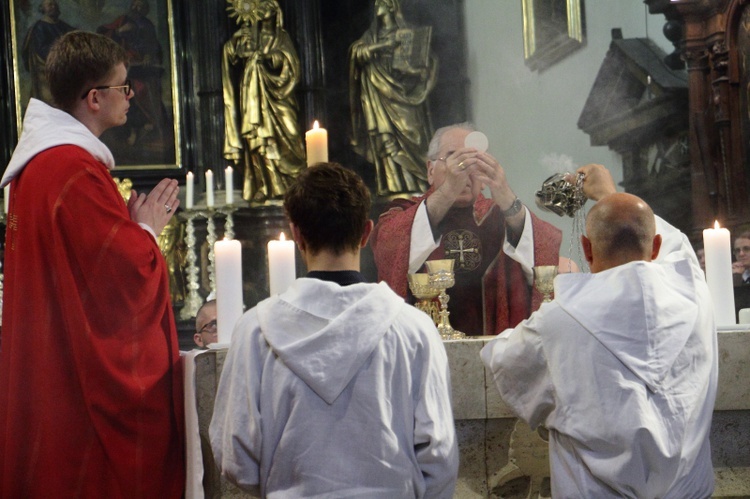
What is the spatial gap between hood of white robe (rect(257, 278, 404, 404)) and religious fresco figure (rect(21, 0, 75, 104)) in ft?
18.7

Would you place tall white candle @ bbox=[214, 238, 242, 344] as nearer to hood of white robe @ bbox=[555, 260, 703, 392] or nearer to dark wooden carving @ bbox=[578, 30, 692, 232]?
hood of white robe @ bbox=[555, 260, 703, 392]

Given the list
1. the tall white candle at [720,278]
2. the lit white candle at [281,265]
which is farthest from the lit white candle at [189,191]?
the tall white candle at [720,278]

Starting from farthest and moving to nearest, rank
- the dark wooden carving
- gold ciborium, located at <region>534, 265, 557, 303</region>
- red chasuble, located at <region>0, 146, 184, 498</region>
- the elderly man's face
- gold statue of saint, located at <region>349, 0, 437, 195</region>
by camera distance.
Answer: gold statue of saint, located at <region>349, 0, 437, 195</region>
the dark wooden carving
the elderly man's face
gold ciborium, located at <region>534, 265, 557, 303</region>
red chasuble, located at <region>0, 146, 184, 498</region>

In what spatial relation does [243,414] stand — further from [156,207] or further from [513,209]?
[513,209]

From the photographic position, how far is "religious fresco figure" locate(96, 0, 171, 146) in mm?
7281

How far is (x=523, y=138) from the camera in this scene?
6.25 metres

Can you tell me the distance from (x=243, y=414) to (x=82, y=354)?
Result: 2.03 ft

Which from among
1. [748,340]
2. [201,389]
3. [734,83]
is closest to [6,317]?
[201,389]

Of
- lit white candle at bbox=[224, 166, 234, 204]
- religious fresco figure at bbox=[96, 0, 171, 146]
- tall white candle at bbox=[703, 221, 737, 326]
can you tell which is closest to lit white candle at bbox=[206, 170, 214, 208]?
lit white candle at bbox=[224, 166, 234, 204]

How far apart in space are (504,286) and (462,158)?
0.54m

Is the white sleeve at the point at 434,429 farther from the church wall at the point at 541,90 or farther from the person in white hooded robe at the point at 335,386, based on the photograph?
the church wall at the point at 541,90

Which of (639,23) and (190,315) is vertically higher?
(639,23)

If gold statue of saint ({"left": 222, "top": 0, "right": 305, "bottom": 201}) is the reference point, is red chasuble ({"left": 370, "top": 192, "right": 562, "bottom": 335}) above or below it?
below

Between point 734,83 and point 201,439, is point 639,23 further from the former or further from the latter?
point 201,439
